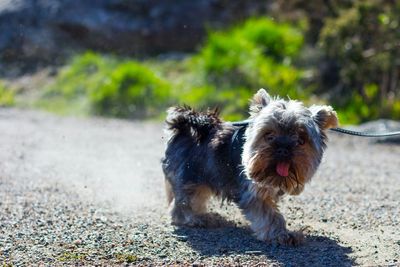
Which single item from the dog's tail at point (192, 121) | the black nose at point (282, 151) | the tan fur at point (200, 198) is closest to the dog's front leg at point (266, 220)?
the black nose at point (282, 151)

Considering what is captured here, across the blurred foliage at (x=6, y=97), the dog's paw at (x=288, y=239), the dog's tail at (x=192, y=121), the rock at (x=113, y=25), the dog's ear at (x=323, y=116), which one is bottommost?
the dog's paw at (x=288, y=239)

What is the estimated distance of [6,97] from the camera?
2055 centimetres

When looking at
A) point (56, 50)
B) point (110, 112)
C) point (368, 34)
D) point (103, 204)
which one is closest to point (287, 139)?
point (103, 204)

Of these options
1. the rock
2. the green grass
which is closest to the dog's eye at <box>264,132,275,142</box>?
the green grass

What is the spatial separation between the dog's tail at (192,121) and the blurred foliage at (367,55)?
27.3ft

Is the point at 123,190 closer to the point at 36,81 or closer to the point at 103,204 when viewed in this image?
the point at 103,204

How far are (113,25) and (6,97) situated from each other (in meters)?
4.44

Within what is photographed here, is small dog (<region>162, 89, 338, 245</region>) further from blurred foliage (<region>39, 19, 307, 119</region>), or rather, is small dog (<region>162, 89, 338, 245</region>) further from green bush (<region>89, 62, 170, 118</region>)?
green bush (<region>89, 62, 170, 118</region>)

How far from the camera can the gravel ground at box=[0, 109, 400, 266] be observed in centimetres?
684

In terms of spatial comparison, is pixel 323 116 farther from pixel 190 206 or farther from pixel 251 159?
pixel 190 206

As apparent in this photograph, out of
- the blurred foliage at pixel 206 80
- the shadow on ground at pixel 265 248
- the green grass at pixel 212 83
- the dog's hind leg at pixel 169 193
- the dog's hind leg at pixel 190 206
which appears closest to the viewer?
the shadow on ground at pixel 265 248

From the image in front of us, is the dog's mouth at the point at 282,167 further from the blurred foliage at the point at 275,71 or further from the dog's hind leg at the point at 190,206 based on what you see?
the blurred foliage at the point at 275,71

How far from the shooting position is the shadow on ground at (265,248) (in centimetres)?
670

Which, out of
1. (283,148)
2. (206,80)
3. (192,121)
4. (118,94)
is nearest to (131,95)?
(118,94)
